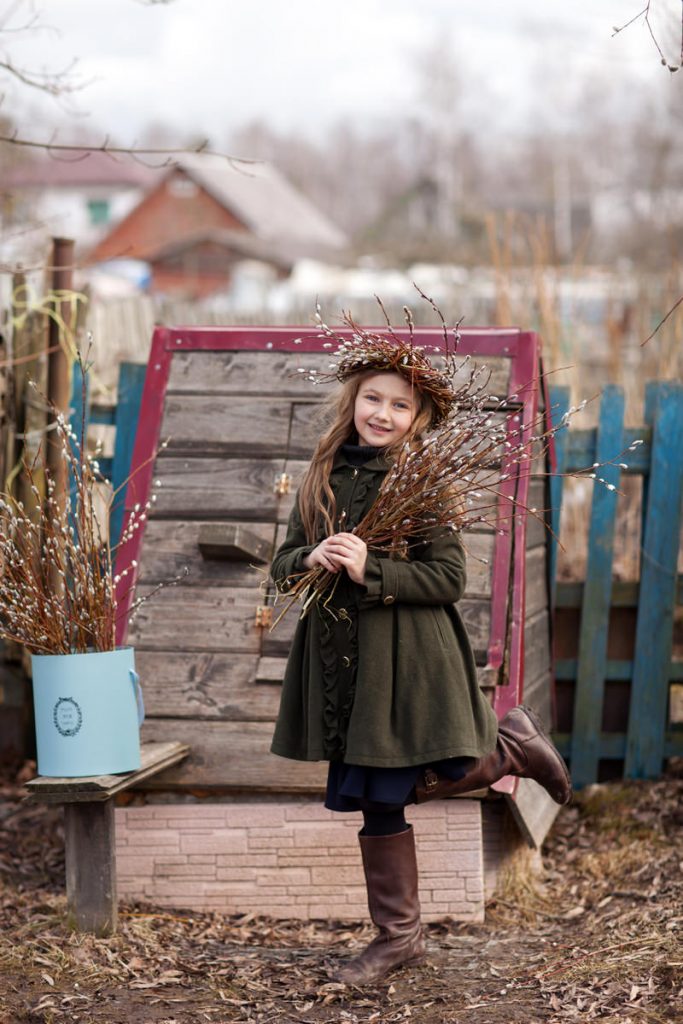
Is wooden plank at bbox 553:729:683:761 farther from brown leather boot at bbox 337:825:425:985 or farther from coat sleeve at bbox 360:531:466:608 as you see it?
coat sleeve at bbox 360:531:466:608

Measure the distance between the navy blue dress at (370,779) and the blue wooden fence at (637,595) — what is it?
68.1 inches

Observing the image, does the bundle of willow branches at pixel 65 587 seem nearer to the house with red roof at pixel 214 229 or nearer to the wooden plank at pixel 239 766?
the wooden plank at pixel 239 766

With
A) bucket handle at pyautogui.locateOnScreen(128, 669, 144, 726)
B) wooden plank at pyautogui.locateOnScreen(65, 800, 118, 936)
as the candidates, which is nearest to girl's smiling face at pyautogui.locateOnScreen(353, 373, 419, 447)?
bucket handle at pyautogui.locateOnScreen(128, 669, 144, 726)

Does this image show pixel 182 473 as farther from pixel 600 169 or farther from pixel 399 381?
pixel 600 169

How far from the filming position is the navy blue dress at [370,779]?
3.51 meters

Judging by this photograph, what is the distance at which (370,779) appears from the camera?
3.54m

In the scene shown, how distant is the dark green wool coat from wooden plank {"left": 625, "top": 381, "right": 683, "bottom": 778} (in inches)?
71.1

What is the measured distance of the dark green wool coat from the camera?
3.43m

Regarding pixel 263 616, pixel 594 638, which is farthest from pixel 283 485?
pixel 594 638

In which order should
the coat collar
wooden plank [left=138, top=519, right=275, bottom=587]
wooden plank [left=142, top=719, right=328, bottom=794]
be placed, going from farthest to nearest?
wooden plank [left=138, top=519, right=275, bottom=587]
wooden plank [left=142, top=719, right=328, bottom=794]
the coat collar

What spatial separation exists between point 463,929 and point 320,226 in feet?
155

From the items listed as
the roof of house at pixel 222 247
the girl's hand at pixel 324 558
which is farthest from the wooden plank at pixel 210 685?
the roof of house at pixel 222 247

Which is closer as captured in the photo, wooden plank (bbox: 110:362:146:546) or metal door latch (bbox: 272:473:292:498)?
metal door latch (bbox: 272:473:292:498)

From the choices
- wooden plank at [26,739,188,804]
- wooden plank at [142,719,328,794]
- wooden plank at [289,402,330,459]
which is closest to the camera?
wooden plank at [26,739,188,804]
